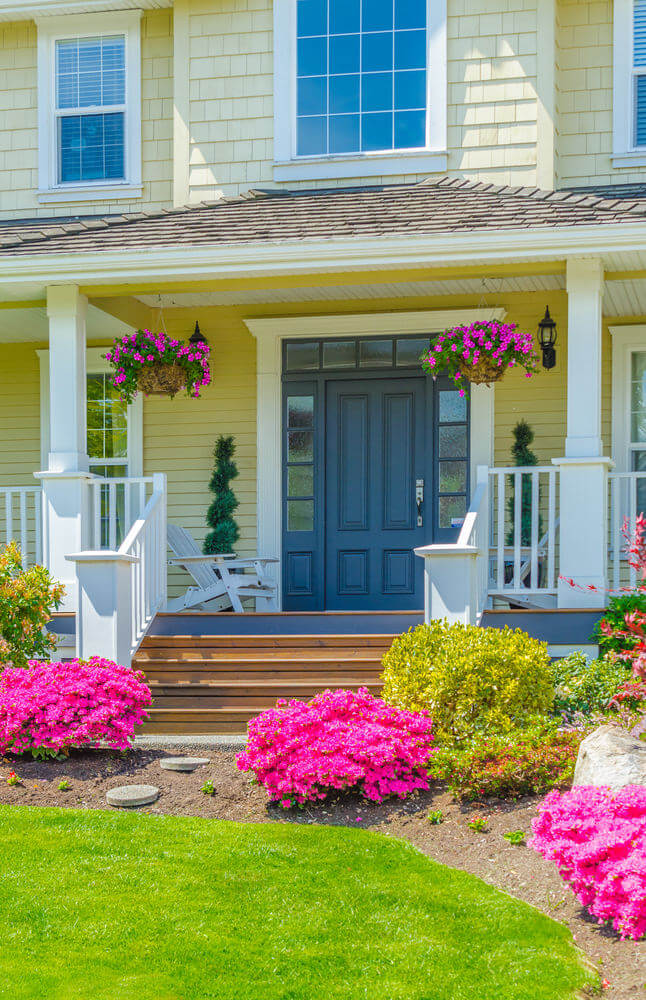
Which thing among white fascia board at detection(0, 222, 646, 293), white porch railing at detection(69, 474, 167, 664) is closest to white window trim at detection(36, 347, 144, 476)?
white fascia board at detection(0, 222, 646, 293)

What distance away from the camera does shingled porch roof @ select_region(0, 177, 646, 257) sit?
26.5 feet

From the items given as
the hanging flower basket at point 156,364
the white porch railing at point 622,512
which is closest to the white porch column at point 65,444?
the hanging flower basket at point 156,364

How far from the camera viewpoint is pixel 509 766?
5410 millimetres

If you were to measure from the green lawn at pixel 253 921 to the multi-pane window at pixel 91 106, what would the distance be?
23.8 ft

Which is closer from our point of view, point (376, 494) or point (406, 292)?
point (406, 292)

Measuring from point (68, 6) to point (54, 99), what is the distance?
85 centimetres

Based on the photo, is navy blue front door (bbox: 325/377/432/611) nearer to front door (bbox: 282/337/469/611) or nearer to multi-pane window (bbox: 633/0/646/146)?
front door (bbox: 282/337/469/611)

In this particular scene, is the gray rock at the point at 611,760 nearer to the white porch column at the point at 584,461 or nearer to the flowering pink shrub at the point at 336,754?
the flowering pink shrub at the point at 336,754

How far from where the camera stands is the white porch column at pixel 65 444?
8547 millimetres

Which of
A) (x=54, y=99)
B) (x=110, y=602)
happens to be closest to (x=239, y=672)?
(x=110, y=602)

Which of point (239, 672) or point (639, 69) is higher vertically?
point (639, 69)

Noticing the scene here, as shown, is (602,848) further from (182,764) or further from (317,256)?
(317,256)

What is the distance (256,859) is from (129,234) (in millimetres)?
5532

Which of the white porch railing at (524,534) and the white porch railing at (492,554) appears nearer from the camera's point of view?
the white porch railing at (492,554)
